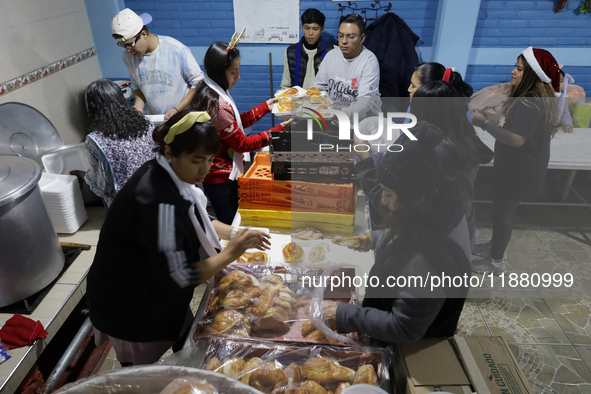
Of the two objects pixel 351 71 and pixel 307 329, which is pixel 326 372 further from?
pixel 351 71

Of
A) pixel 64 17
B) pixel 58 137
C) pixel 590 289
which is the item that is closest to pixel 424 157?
pixel 590 289

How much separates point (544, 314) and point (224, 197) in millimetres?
2547

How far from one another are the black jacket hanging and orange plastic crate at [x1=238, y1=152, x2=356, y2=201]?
84.9 inches

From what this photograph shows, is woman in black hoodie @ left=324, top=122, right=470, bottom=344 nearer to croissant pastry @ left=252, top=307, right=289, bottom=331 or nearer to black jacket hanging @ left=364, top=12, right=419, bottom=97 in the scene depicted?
croissant pastry @ left=252, top=307, right=289, bottom=331

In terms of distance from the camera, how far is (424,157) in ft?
4.71

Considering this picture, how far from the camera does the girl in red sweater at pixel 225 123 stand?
2096 mm

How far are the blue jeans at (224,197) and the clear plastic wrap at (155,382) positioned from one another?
5.36 feet

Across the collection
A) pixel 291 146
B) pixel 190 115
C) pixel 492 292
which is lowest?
pixel 492 292

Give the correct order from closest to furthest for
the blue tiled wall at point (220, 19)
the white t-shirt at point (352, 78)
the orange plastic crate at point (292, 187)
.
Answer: the orange plastic crate at point (292, 187)
the white t-shirt at point (352, 78)
the blue tiled wall at point (220, 19)

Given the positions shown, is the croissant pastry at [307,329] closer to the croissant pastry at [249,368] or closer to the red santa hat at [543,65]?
the croissant pastry at [249,368]

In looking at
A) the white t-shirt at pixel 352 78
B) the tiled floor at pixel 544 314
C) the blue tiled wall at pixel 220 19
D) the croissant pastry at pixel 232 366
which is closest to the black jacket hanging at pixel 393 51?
the blue tiled wall at pixel 220 19

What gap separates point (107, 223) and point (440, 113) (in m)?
1.51

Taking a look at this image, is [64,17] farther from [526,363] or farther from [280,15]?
[526,363]

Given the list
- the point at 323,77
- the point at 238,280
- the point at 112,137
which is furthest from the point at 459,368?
the point at 323,77
